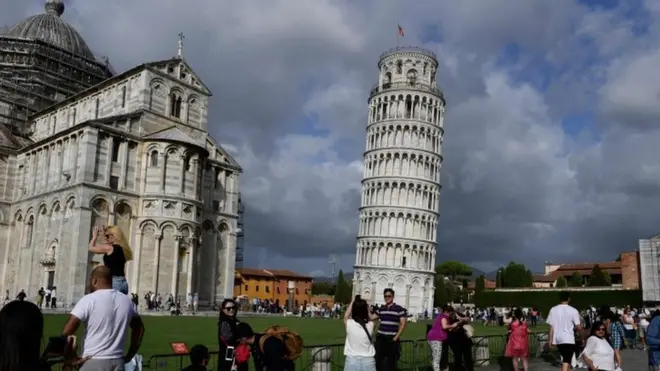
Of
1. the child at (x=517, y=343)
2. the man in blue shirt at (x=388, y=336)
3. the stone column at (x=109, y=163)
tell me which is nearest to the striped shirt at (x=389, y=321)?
the man in blue shirt at (x=388, y=336)

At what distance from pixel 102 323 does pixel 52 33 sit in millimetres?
55370

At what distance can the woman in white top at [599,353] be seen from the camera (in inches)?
366

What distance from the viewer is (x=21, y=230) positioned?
134 feet

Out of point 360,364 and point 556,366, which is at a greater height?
point 360,364

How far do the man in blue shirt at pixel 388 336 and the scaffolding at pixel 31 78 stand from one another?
44946mm

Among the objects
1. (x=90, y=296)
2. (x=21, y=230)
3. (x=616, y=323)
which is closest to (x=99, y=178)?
(x=21, y=230)

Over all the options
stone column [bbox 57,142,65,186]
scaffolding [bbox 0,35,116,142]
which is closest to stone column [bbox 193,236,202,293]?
stone column [bbox 57,142,65,186]

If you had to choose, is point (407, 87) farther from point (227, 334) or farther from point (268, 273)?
point (227, 334)

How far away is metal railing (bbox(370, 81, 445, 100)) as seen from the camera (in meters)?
71.5

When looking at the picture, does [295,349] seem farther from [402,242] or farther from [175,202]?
[402,242]

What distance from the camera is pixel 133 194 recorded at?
37.3m

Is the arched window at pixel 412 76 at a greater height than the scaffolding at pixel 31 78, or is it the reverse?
the arched window at pixel 412 76

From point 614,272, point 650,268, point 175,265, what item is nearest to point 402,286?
point 650,268

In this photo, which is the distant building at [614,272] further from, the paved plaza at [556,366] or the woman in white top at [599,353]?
the woman in white top at [599,353]
